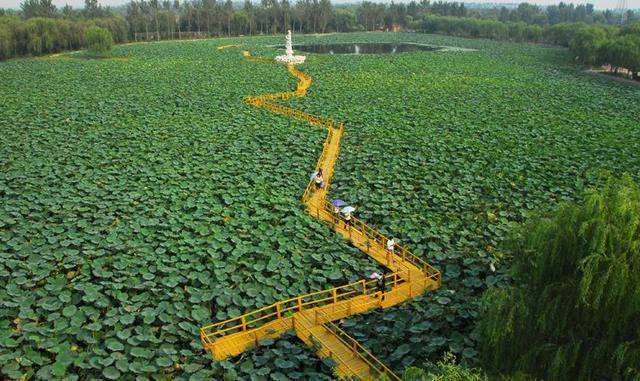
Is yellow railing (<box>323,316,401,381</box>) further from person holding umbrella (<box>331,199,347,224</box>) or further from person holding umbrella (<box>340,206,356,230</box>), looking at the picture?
person holding umbrella (<box>331,199,347,224</box>)

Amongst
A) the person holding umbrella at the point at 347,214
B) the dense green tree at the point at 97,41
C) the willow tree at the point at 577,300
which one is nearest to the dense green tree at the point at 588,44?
the person holding umbrella at the point at 347,214

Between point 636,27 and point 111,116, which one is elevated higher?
point 636,27

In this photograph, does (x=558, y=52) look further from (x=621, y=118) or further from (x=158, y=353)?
(x=158, y=353)

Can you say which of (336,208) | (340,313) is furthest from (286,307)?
(336,208)

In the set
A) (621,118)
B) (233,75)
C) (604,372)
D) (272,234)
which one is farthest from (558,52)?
(604,372)

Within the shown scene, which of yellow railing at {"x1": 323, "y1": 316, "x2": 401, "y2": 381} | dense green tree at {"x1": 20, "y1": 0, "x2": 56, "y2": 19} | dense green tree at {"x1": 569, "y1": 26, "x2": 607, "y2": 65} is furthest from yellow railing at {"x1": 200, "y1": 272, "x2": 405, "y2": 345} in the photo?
dense green tree at {"x1": 20, "y1": 0, "x2": 56, "y2": 19}

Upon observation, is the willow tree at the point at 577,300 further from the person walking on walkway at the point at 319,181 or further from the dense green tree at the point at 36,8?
the dense green tree at the point at 36,8
